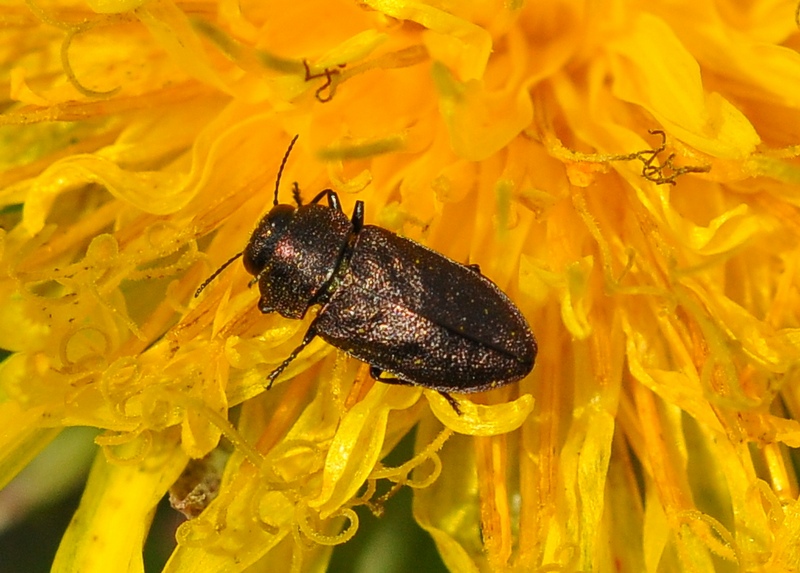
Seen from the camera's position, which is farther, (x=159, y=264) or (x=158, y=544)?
(x=158, y=544)

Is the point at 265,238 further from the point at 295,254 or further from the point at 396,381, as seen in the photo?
the point at 396,381

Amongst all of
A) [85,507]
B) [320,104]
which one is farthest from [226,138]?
[85,507]

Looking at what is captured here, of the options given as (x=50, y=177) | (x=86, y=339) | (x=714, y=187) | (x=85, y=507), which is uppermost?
(x=714, y=187)

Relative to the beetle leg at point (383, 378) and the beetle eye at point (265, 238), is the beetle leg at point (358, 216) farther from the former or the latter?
the beetle leg at point (383, 378)

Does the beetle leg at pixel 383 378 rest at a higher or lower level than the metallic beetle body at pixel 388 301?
lower

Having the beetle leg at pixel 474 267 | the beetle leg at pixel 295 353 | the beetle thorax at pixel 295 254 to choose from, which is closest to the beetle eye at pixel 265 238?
the beetle thorax at pixel 295 254

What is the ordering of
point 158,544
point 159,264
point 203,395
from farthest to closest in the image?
point 158,544 → point 159,264 → point 203,395

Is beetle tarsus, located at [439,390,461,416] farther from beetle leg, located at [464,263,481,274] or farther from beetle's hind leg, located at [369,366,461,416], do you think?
beetle leg, located at [464,263,481,274]

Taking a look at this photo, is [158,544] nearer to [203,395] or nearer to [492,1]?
[203,395]
